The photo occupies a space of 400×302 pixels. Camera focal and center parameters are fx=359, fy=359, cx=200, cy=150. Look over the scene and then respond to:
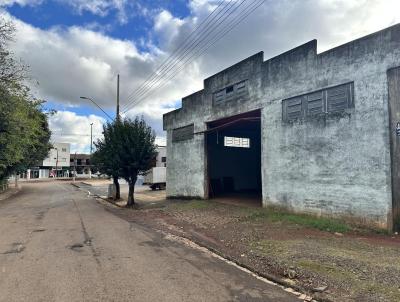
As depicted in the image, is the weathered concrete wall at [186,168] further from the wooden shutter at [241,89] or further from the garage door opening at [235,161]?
the wooden shutter at [241,89]

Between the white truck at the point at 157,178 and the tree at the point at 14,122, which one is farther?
the white truck at the point at 157,178

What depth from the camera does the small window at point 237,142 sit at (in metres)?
28.9

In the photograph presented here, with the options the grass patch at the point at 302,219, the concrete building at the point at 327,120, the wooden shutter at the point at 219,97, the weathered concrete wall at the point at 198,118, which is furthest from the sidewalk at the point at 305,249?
the wooden shutter at the point at 219,97

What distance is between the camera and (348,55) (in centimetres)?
1270

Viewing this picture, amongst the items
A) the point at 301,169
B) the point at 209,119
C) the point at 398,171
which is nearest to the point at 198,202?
the point at 209,119

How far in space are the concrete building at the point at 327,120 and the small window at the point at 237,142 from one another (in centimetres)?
792

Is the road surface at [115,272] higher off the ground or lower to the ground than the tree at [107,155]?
lower

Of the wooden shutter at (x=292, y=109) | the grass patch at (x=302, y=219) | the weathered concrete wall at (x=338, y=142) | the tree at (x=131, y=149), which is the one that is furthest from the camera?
the tree at (x=131, y=149)

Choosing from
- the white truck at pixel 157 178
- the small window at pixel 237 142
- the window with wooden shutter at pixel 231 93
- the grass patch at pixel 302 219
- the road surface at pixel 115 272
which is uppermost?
the window with wooden shutter at pixel 231 93

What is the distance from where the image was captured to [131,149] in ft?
73.2

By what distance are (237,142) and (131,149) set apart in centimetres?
1053

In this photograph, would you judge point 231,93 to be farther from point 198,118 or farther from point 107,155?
point 107,155

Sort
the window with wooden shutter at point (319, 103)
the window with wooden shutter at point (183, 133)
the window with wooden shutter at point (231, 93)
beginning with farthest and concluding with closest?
the window with wooden shutter at point (183, 133) → the window with wooden shutter at point (231, 93) → the window with wooden shutter at point (319, 103)

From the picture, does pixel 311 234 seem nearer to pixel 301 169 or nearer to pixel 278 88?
pixel 301 169
